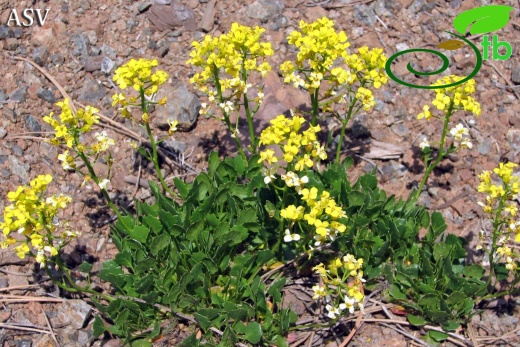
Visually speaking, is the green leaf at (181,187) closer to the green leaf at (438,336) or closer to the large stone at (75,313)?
the large stone at (75,313)

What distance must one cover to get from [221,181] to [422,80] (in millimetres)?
2225

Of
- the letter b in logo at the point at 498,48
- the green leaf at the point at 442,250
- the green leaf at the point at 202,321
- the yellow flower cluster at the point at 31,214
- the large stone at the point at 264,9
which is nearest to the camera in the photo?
the yellow flower cluster at the point at 31,214

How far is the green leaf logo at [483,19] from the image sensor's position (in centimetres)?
614

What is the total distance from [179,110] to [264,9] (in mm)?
1440

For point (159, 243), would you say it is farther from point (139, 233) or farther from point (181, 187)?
point (181, 187)

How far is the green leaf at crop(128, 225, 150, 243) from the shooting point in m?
4.36

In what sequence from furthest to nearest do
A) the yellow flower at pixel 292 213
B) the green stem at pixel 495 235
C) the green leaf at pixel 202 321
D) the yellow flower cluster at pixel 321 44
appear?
the yellow flower cluster at pixel 321 44
the green leaf at pixel 202 321
the green stem at pixel 495 235
the yellow flower at pixel 292 213

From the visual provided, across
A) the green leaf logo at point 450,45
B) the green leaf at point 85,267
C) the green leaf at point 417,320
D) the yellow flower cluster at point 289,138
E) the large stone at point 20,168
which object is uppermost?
the yellow flower cluster at point 289,138

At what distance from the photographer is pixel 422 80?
5742 millimetres

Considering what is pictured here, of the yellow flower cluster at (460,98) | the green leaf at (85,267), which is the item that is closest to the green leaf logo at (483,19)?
the yellow flower cluster at (460,98)

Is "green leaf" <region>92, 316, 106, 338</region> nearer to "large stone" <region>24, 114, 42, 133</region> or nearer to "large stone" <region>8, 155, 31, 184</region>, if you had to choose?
"large stone" <region>8, 155, 31, 184</region>

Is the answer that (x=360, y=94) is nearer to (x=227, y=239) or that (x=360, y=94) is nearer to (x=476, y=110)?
(x=476, y=110)

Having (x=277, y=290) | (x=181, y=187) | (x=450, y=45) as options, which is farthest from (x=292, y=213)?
(x=450, y=45)

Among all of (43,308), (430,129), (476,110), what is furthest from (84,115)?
(430,129)
